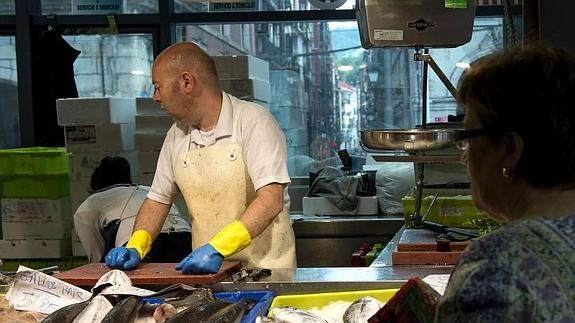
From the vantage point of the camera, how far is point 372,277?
100 inches

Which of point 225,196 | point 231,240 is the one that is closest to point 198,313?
point 231,240

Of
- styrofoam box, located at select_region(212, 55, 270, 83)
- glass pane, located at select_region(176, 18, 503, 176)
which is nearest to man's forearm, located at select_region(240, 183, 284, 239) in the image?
styrofoam box, located at select_region(212, 55, 270, 83)

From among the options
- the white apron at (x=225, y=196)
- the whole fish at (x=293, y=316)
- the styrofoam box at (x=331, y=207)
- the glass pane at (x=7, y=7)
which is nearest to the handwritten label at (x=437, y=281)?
the whole fish at (x=293, y=316)

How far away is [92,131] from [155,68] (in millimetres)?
2551

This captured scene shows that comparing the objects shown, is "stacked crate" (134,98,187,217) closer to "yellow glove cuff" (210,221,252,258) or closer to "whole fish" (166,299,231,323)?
"yellow glove cuff" (210,221,252,258)

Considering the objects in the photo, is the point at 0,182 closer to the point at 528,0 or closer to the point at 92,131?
the point at 92,131

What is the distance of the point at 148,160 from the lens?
17.8ft

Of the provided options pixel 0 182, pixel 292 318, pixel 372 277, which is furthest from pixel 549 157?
pixel 0 182

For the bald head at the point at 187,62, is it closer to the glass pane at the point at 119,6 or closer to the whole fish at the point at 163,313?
the whole fish at the point at 163,313

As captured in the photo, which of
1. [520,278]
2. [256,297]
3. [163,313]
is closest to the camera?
[520,278]

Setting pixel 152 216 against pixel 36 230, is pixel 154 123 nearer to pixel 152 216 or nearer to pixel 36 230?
pixel 36 230

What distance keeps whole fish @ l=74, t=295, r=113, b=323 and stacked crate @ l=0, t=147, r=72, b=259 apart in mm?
3429

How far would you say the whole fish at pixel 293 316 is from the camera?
2.05 meters

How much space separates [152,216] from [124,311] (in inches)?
45.3
